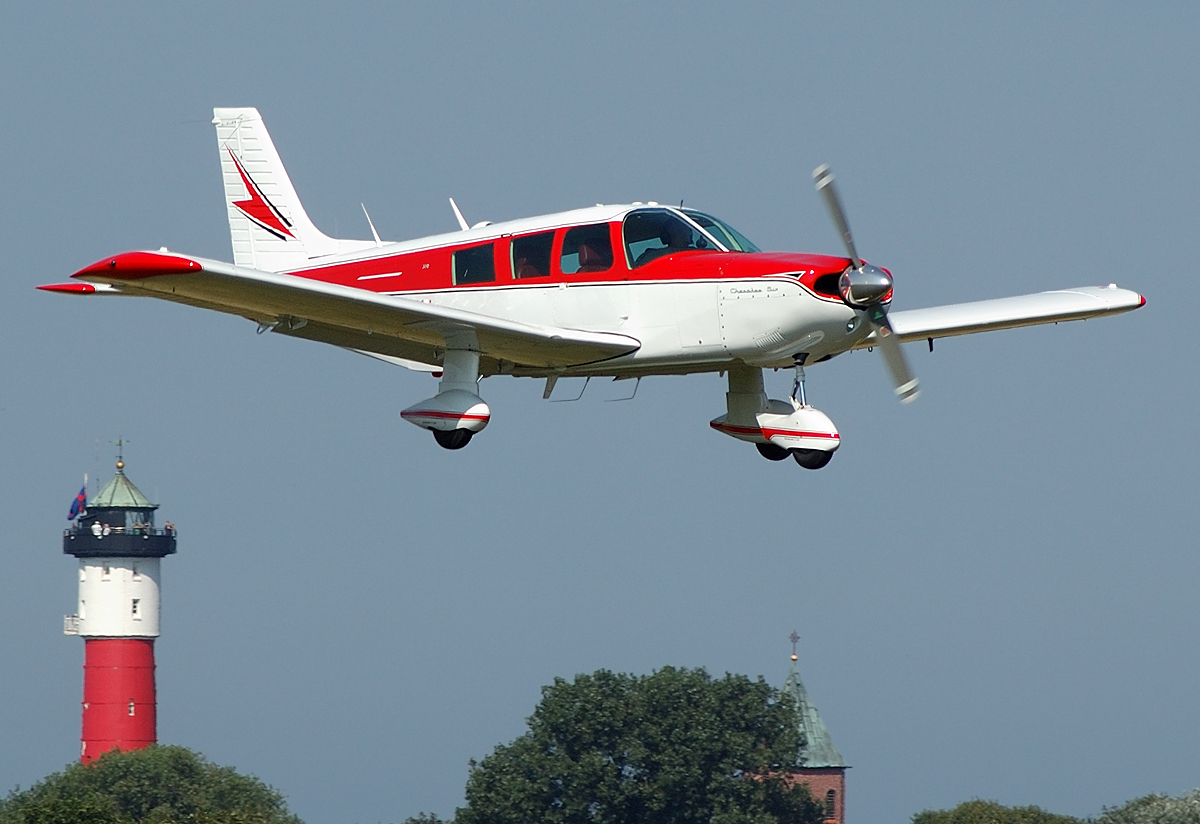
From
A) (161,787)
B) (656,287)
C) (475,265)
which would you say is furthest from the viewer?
(161,787)

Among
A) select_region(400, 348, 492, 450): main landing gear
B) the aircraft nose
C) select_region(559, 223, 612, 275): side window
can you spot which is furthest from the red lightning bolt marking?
the aircraft nose

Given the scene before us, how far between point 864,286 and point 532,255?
3.97 m

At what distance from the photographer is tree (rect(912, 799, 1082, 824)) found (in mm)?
94250

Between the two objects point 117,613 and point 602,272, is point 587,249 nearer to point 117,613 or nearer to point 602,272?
point 602,272

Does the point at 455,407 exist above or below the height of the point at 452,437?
above

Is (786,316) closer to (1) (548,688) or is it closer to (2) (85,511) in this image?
(1) (548,688)

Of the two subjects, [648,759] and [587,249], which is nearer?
[587,249]

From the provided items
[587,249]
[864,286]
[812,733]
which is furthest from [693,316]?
[812,733]

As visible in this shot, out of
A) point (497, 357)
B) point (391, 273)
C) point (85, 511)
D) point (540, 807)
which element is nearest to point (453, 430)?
point (497, 357)

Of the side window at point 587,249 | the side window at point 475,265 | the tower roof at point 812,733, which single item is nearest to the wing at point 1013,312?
the side window at point 587,249

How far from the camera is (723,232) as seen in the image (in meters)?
23.7

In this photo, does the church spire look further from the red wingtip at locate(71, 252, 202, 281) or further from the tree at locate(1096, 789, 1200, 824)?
the red wingtip at locate(71, 252, 202, 281)

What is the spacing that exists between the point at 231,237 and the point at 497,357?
7025mm

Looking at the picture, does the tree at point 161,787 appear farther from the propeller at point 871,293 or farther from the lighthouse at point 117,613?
the propeller at point 871,293
